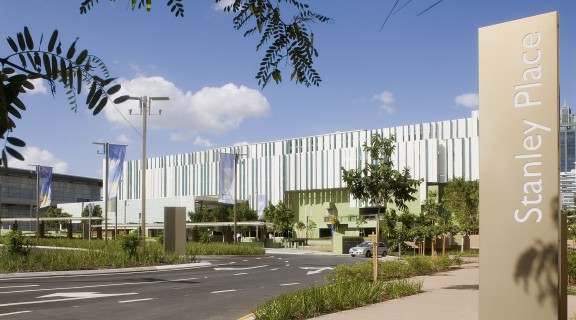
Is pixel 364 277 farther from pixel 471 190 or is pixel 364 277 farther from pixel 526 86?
pixel 471 190

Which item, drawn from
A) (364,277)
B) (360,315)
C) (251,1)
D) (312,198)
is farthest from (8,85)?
(312,198)

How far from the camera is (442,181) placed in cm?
8231

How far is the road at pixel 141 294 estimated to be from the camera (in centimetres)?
1345

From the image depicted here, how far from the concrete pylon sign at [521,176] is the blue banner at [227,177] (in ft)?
141

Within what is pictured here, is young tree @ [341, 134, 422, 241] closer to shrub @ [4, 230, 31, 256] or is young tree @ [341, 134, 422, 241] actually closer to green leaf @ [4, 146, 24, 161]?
shrub @ [4, 230, 31, 256]

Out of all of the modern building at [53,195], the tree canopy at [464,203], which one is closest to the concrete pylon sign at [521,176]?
the tree canopy at [464,203]

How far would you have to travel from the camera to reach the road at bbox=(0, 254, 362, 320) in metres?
13.5

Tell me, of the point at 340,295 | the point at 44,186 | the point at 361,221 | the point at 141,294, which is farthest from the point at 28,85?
the point at 44,186

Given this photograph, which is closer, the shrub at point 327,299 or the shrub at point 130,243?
the shrub at point 327,299

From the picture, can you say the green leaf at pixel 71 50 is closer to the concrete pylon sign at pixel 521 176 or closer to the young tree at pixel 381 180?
the concrete pylon sign at pixel 521 176

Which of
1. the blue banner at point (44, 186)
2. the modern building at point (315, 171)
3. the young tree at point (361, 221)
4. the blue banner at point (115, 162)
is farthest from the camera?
the modern building at point (315, 171)

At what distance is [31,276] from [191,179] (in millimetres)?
95092

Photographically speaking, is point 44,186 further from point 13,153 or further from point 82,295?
point 13,153

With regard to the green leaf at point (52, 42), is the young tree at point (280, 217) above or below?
below
